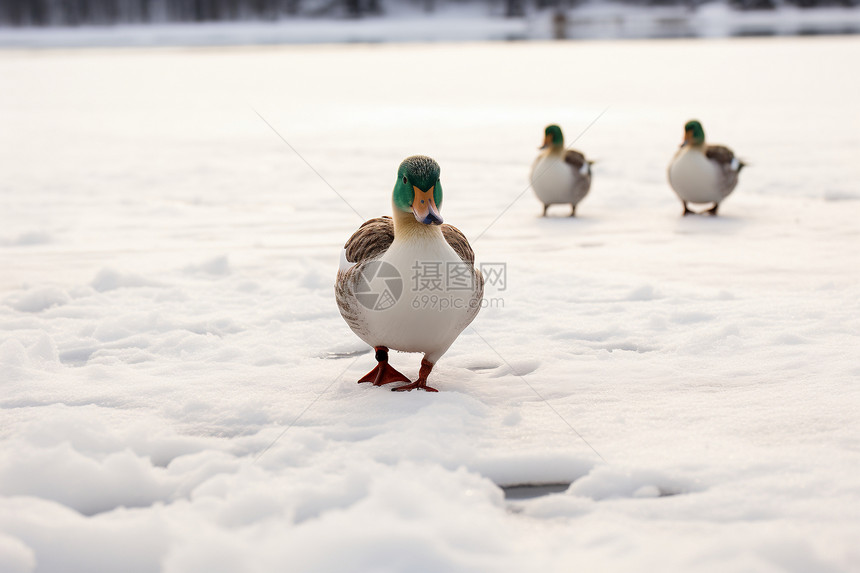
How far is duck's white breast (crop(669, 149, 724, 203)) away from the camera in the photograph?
7.07 metres

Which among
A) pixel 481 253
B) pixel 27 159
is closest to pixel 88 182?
pixel 27 159

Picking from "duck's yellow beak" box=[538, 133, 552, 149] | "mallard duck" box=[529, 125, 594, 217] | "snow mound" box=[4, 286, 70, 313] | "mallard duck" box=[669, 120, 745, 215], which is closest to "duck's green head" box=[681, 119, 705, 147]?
"mallard duck" box=[669, 120, 745, 215]

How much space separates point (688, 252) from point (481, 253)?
1440 mm

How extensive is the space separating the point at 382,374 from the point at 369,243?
54cm

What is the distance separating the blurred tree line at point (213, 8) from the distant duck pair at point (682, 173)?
72889 millimetres

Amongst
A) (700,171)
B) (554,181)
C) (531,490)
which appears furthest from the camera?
(554,181)

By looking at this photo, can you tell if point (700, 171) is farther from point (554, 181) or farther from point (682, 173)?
point (554, 181)

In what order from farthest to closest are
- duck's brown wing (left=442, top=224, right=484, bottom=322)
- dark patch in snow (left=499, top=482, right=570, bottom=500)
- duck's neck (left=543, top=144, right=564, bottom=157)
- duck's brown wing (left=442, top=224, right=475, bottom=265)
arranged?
duck's neck (left=543, top=144, right=564, bottom=157) → duck's brown wing (left=442, top=224, right=475, bottom=265) → duck's brown wing (left=442, top=224, right=484, bottom=322) → dark patch in snow (left=499, top=482, right=570, bottom=500)

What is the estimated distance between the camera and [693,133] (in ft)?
23.4

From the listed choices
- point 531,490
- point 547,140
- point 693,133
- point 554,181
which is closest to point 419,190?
point 531,490

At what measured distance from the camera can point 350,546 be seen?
2.15 metres

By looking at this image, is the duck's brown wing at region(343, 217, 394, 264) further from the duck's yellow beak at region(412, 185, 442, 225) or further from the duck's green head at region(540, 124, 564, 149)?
the duck's green head at region(540, 124, 564, 149)

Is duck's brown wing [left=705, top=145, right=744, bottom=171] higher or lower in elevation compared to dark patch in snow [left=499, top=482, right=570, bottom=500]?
higher
